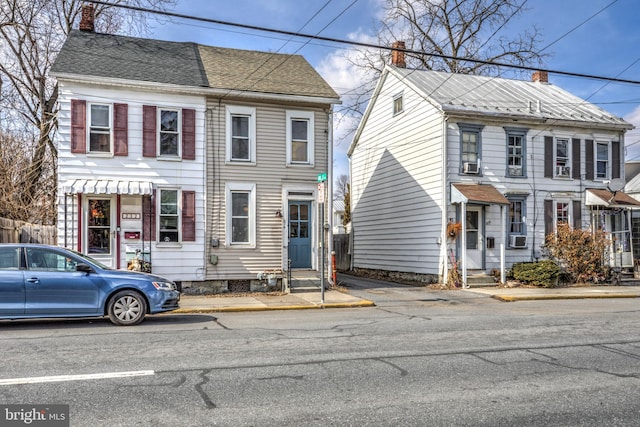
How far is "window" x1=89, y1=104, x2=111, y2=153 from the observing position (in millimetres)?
15430

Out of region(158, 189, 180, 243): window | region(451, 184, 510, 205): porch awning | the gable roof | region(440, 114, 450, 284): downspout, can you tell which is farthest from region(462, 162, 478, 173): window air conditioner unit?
region(158, 189, 180, 243): window

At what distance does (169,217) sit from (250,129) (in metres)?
3.65

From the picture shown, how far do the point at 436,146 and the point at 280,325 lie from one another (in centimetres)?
1136

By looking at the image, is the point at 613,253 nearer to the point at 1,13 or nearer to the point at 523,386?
the point at 523,386

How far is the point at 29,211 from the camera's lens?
20.5 meters

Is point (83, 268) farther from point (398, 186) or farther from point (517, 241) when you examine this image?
point (517, 241)

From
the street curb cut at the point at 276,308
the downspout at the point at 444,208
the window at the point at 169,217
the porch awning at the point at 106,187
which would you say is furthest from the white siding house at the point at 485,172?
the porch awning at the point at 106,187

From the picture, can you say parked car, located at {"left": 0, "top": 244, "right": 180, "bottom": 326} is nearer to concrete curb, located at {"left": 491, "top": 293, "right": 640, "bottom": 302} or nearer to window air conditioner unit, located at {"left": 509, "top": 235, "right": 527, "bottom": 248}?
concrete curb, located at {"left": 491, "top": 293, "right": 640, "bottom": 302}

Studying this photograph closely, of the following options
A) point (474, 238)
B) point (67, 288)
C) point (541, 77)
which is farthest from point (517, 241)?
point (67, 288)

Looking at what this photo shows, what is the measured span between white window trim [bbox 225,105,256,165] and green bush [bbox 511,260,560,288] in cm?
996

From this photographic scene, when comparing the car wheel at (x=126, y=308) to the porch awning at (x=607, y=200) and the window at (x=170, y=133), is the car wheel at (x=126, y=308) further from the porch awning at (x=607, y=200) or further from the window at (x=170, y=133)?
the porch awning at (x=607, y=200)

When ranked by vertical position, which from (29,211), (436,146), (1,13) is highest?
(1,13)

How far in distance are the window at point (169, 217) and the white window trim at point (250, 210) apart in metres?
1.46

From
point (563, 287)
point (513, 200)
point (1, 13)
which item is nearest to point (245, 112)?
point (513, 200)
